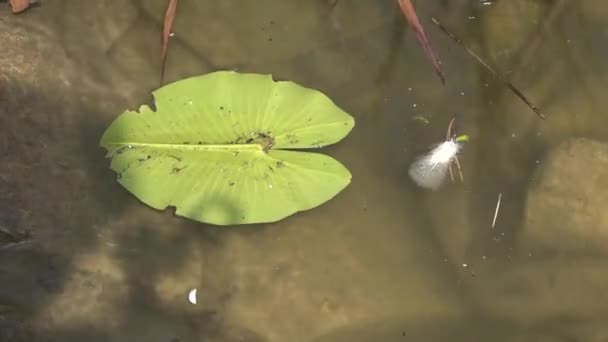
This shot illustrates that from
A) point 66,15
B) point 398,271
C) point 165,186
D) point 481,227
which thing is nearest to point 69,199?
point 165,186

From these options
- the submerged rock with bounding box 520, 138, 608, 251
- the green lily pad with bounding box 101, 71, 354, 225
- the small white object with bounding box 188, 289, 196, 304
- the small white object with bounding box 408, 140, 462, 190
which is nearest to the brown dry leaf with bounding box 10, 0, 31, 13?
the green lily pad with bounding box 101, 71, 354, 225

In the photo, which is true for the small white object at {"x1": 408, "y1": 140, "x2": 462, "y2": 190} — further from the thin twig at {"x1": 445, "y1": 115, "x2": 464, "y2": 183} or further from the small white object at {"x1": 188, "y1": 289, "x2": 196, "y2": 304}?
the small white object at {"x1": 188, "y1": 289, "x2": 196, "y2": 304}

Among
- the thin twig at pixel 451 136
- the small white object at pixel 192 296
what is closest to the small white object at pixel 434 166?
the thin twig at pixel 451 136

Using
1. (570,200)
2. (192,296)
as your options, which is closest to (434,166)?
(570,200)

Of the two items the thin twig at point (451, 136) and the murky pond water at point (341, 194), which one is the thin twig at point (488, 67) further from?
the thin twig at point (451, 136)

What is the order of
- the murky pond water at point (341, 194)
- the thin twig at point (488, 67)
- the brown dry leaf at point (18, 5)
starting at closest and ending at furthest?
the murky pond water at point (341, 194) < the brown dry leaf at point (18, 5) < the thin twig at point (488, 67)

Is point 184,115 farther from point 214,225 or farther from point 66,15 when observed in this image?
point 66,15

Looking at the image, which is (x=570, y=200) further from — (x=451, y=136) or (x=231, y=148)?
(x=231, y=148)
